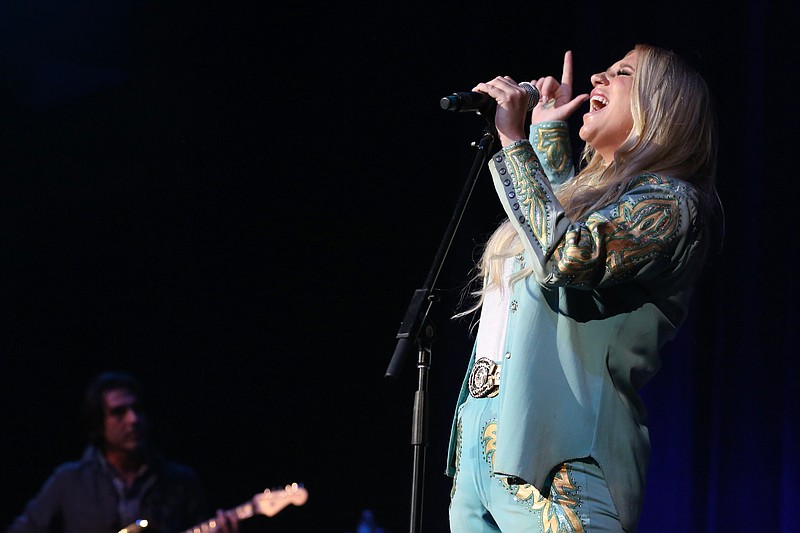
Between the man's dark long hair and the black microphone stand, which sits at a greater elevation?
the black microphone stand

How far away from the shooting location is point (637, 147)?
Result: 154 cm

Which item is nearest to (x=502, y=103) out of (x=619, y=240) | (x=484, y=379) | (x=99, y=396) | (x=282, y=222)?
(x=619, y=240)

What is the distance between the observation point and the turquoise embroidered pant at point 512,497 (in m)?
1.31

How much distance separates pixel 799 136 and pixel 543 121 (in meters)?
1.14

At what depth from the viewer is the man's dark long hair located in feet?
10.9

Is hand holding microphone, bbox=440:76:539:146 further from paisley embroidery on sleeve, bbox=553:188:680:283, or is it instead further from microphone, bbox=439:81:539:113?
paisley embroidery on sleeve, bbox=553:188:680:283

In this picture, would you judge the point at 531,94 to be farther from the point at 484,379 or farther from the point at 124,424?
the point at 124,424

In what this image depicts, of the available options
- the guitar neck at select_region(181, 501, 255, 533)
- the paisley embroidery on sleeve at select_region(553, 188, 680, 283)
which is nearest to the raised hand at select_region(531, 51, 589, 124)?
the paisley embroidery on sleeve at select_region(553, 188, 680, 283)

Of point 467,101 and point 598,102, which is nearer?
point 467,101

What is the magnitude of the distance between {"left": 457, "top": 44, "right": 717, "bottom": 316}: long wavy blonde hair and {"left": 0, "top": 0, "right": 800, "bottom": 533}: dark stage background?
123cm

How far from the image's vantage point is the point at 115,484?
3322mm

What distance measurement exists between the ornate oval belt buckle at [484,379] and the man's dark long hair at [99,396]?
219cm

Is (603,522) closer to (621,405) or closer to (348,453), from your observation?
(621,405)

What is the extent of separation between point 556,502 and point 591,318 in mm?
283
